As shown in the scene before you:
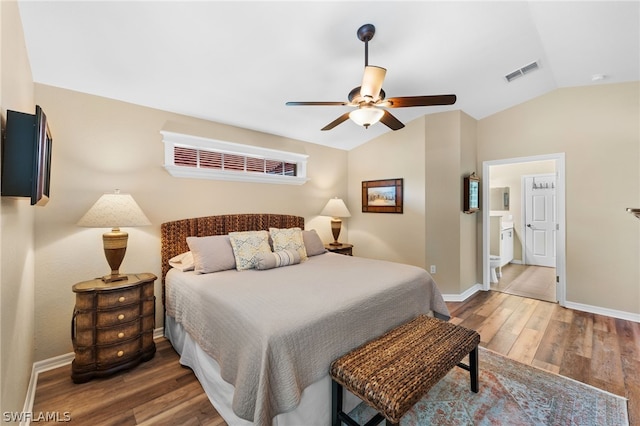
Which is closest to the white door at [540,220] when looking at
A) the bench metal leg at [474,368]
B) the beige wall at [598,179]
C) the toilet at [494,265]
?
the toilet at [494,265]

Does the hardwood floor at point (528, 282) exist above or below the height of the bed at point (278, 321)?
below

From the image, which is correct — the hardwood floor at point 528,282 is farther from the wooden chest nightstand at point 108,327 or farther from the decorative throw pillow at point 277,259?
the wooden chest nightstand at point 108,327

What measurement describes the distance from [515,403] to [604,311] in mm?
2643

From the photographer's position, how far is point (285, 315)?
1.56 m

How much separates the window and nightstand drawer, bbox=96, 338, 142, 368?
5.54 feet

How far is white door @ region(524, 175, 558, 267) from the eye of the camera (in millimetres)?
5650

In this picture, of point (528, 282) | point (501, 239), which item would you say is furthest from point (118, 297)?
point (501, 239)

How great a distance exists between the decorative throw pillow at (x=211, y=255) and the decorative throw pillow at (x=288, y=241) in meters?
0.52

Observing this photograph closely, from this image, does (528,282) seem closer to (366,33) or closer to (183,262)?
(366,33)

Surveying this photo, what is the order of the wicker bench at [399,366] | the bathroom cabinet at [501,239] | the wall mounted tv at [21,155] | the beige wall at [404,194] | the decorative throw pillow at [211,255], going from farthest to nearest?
the bathroom cabinet at [501,239]
the beige wall at [404,194]
the decorative throw pillow at [211,255]
the wicker bench at [399,366]
the wall mounted tv at [21,155]

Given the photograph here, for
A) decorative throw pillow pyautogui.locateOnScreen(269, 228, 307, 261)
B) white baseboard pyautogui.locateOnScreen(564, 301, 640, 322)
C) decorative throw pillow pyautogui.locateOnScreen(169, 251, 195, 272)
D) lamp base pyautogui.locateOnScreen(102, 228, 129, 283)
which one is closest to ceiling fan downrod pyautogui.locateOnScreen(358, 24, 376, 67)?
decorative throw pillow pyautogui.locateOnScreen(269, 228, 307, 261)

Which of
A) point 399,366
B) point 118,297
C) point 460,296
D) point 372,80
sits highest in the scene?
point 372,80

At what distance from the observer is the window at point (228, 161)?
9.73 ft

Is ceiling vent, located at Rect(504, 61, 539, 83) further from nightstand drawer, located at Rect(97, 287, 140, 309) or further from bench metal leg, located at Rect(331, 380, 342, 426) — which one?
nightstand drawer, located at Rect(97, 287, 140, 309)
